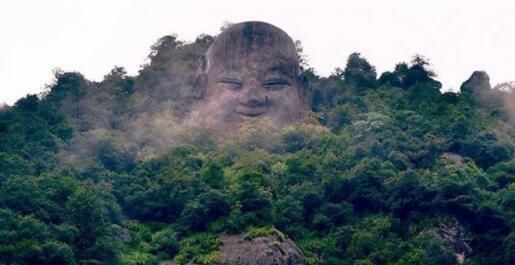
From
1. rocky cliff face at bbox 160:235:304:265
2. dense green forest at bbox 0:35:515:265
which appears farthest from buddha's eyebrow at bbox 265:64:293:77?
rocky cliff face at bbox 160:235:304:265

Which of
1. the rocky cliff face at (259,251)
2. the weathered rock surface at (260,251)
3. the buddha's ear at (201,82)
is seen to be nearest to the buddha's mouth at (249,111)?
the buddha's ear at (201,82)

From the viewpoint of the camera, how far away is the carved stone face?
58.6m

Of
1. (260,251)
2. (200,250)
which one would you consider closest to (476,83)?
(260,251)

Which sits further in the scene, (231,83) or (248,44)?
(248,44)

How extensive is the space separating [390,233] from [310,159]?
6.35 m

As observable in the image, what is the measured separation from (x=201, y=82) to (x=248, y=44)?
2633 millimetres

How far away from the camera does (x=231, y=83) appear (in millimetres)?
59125

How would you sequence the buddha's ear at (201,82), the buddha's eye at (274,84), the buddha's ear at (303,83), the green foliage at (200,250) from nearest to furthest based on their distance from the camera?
the green foliage at (200,250) → the buddha's eye at (274,84) → the buddha's ear at (201,82) → the buddha's ear at (303,83)

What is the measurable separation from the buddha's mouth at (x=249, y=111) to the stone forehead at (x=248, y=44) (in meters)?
2.11

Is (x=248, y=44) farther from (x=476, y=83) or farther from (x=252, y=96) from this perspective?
(x=476, y=83)

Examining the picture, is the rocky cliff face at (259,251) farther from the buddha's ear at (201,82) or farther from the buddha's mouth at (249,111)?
the buddha's ear at (201,82)

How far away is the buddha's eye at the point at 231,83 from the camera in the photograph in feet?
193

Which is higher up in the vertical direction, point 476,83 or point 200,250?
point 476,83

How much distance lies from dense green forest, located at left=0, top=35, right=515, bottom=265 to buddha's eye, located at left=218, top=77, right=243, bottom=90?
260 centimetres
